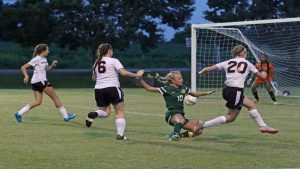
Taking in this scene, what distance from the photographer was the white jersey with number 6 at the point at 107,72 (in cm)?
1176

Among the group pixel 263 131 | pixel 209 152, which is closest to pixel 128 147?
pixel 209 152

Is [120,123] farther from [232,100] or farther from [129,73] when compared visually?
[232,100]

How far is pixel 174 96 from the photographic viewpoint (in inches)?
459

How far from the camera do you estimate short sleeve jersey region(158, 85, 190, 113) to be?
1166 cm

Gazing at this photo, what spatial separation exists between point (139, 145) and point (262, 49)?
66.5 feet

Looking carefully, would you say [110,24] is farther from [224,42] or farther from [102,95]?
[102,95]

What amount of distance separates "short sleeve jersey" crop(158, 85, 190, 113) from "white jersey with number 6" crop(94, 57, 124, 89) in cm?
81

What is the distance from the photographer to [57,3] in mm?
42344

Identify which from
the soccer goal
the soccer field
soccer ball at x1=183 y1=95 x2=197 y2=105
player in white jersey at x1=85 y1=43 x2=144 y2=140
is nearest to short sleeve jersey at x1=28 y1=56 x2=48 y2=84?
the soccer field

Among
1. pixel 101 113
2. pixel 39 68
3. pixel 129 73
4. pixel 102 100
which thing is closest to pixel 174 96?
pixel 129 73

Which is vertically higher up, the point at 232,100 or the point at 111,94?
the point at 111,94

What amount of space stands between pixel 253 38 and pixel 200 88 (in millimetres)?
3391

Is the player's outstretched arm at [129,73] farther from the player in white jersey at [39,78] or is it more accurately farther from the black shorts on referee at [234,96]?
the player in white jersey at [39,78]

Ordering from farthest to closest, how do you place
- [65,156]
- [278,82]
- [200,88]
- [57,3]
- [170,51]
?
1. [170,51]
2. [57,3]
3. [200,88]
4. [278,82]
5. [65,156]
